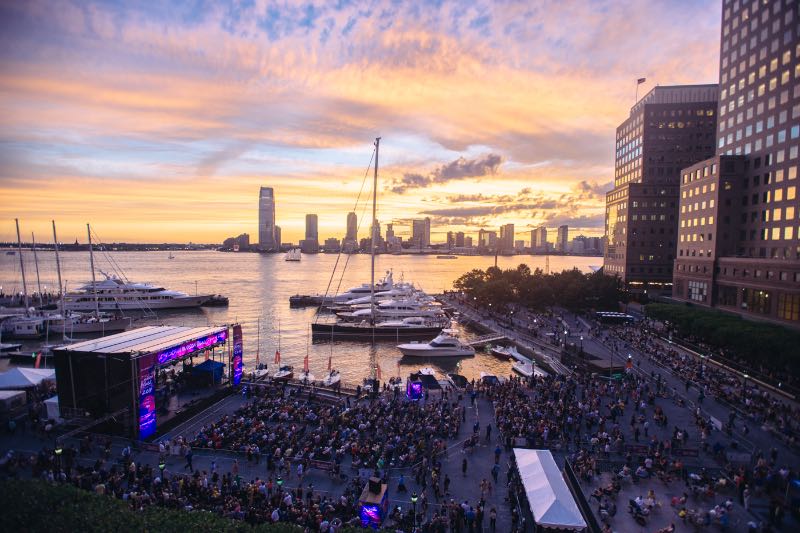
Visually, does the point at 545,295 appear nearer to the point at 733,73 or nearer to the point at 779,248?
the point at 779,248

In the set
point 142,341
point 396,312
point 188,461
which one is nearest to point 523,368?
point 396,312

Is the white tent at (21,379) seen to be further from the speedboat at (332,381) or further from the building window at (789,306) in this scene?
the building window at (789,306)

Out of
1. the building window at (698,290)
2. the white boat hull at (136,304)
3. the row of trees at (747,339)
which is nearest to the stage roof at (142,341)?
the row of trees at (747,339)

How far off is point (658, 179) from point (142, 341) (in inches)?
3631

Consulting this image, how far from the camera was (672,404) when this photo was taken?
2889 centimetres

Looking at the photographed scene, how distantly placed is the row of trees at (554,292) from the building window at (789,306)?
2479 centimetres

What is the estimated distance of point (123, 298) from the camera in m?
82.8

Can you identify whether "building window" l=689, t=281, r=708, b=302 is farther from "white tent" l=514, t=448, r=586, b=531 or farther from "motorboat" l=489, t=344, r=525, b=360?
"white tent" l=514, t=448, r=586, b=531

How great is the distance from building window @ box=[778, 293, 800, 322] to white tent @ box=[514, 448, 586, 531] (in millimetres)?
39388

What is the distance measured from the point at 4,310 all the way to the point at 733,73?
363 ft

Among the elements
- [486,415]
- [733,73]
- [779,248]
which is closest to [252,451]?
[486,415]

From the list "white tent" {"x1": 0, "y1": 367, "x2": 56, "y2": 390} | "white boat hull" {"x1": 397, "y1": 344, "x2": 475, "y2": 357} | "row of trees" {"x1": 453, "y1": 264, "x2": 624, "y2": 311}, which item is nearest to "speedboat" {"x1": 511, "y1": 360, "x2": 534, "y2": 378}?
"white boat hull" {"x1": 397, "y1": 344, "x2": 475, "y2": 357}

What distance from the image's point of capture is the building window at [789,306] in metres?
42.0

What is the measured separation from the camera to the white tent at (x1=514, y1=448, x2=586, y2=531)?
1455cm
